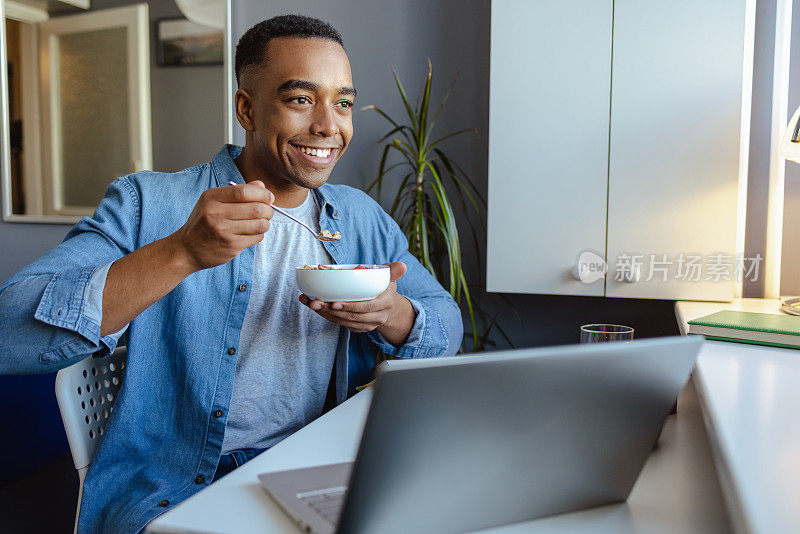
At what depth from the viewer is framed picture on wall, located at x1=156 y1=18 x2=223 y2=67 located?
8.45 ft

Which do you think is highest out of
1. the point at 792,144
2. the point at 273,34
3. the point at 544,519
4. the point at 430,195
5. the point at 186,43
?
the point at 186,43

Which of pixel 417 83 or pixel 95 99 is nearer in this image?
pixel 417 83

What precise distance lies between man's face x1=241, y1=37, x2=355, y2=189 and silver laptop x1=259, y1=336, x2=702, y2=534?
838 millimetres

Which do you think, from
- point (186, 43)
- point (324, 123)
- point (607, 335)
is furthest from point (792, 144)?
point (186, 43)

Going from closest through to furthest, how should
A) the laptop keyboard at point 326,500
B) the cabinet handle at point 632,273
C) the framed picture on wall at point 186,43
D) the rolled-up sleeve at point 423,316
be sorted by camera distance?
the laptop keyboard at point 326,500 < the rolled-up sleeve at point 423,316 < the cabinet handle at point 632,273 < the framed picture on wall at point 186,43

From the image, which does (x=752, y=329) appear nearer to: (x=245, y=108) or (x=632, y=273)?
(x=632, y=273)

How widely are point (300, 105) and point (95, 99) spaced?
1.76 metres

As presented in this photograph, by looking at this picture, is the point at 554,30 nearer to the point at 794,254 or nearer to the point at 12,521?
the point at 794,254

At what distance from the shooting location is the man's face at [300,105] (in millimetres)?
1386

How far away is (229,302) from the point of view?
51.2 inches

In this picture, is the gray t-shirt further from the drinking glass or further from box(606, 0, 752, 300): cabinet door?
box(606, 0, 752, 300): cabinet door

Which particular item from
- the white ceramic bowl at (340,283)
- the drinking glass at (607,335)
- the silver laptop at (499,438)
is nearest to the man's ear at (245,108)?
the white ceramic bowl at (340,283)

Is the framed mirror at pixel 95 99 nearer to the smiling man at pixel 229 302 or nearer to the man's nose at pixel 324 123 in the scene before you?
the smiling man at pixel 229 302

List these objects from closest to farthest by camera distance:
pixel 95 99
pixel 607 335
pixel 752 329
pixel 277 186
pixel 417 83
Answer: pixel 607 335, pixel 752 329, pixel 277 186, pixel 417 83, pixel 95 99
